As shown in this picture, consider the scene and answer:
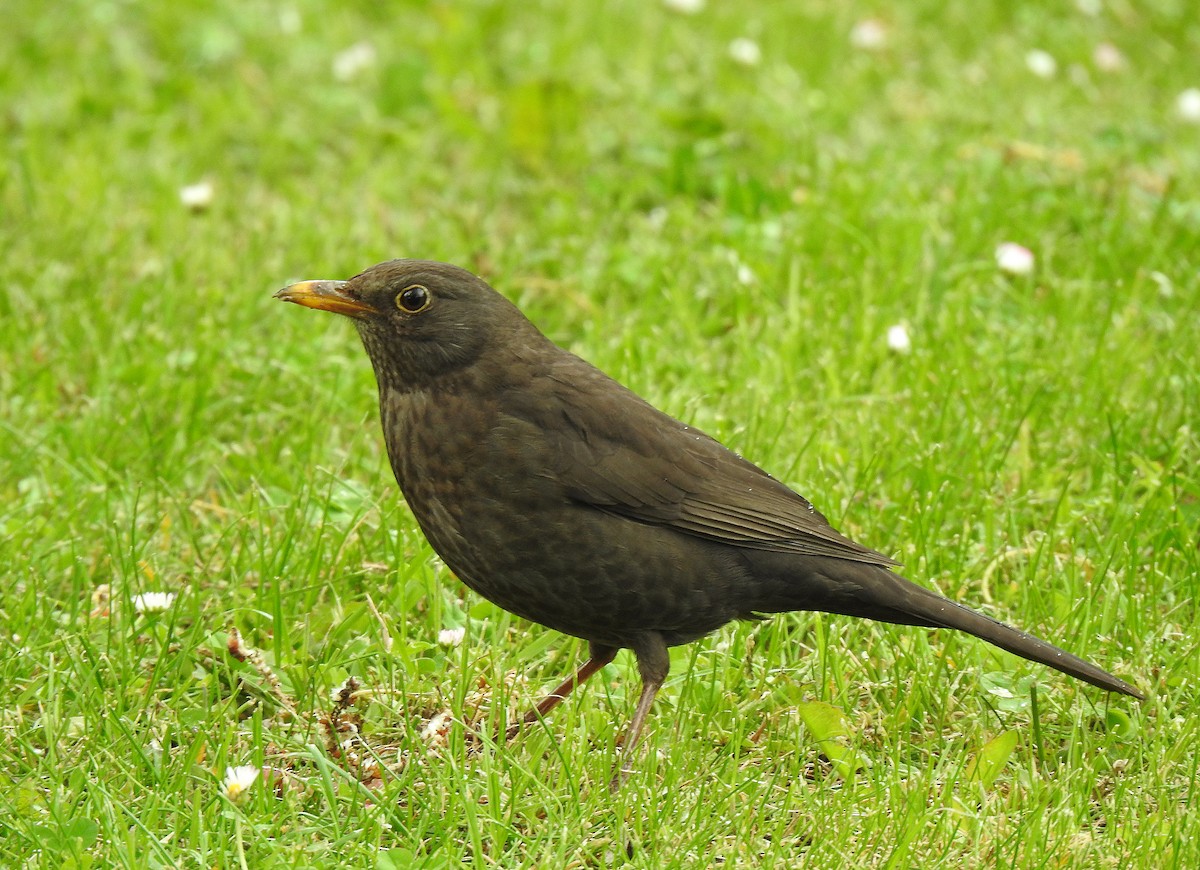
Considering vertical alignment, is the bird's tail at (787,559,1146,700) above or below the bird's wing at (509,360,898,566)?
below

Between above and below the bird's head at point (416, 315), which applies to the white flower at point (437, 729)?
below

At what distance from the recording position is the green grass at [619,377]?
3447mm

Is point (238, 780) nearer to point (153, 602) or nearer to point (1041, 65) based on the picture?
point (153, 602)

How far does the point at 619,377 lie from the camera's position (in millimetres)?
5250

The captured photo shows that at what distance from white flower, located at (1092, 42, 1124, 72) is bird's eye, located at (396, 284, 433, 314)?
564 centimetres

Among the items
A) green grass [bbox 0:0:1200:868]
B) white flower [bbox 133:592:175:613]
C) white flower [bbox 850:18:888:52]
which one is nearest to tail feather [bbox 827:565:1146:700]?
green grass [bbox 0:0:1200:868]

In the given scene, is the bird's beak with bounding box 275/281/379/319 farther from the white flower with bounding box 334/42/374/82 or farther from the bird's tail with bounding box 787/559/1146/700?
the white flower with bounding box 334/42/374/82

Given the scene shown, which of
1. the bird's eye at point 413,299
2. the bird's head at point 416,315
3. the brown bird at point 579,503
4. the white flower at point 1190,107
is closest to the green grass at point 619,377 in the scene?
the white flower at point 1190,107

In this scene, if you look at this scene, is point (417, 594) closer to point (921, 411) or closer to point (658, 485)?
point (658, 485)

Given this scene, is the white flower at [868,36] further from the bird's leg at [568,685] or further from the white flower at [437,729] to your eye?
the white flower at [437,729]

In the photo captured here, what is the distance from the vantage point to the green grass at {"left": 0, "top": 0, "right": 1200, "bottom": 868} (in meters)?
3.45

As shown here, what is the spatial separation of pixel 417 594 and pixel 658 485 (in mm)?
820

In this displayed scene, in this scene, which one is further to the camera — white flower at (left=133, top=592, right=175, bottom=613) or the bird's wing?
white flower at (left=133, top=592, right=175, bottom=613)

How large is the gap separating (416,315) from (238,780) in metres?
1.16
